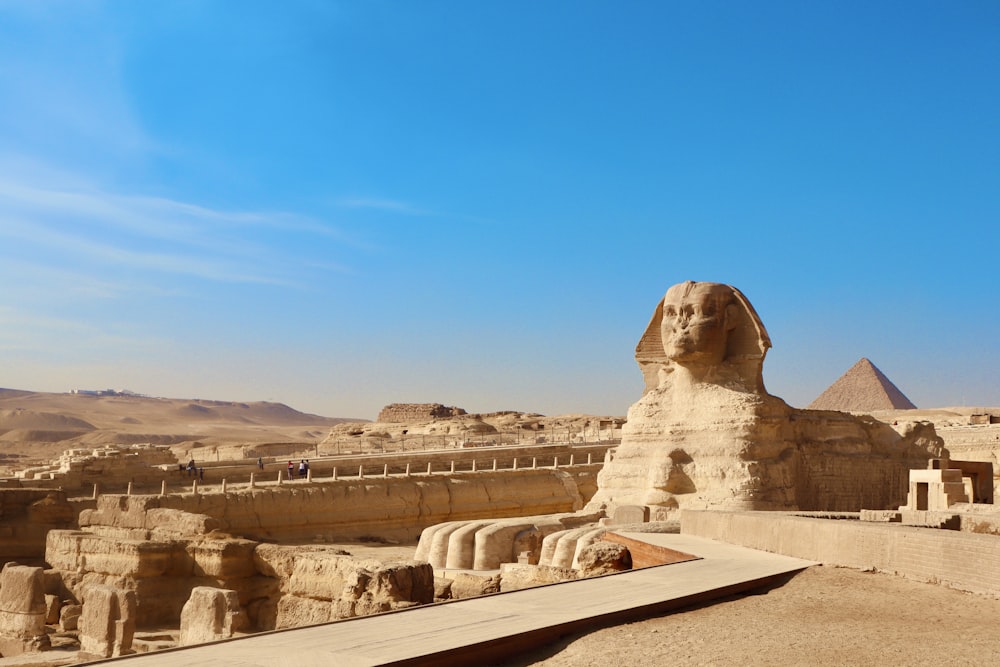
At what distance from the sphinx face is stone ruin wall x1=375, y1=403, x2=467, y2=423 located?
142ft

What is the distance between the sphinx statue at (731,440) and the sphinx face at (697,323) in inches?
0.7

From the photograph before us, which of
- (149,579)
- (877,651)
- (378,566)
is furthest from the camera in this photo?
(149,579)

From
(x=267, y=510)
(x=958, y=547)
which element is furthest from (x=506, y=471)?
(x=958, y=547)

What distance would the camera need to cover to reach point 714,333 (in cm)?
1769

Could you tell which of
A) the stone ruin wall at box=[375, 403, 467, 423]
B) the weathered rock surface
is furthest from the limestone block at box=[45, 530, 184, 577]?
the stone ruin wall at box=[375, 403, 467, 423]

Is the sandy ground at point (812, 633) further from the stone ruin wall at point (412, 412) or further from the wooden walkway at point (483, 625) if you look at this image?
the stone ruin wall at point (412, 412)

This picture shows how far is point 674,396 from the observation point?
60.0ft

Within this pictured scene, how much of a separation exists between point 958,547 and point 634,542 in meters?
4.33

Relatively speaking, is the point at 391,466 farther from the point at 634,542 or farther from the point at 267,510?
the point at 634,542

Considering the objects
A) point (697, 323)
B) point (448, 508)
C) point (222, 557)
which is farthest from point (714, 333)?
point (448, 508)

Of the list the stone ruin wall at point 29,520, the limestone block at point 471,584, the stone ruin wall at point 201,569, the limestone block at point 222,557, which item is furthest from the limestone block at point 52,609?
the limestone block at point 471,584

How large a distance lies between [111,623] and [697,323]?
11106mm

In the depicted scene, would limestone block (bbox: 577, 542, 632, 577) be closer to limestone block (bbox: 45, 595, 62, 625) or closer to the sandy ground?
the sandy ground

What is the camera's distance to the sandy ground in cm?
607
